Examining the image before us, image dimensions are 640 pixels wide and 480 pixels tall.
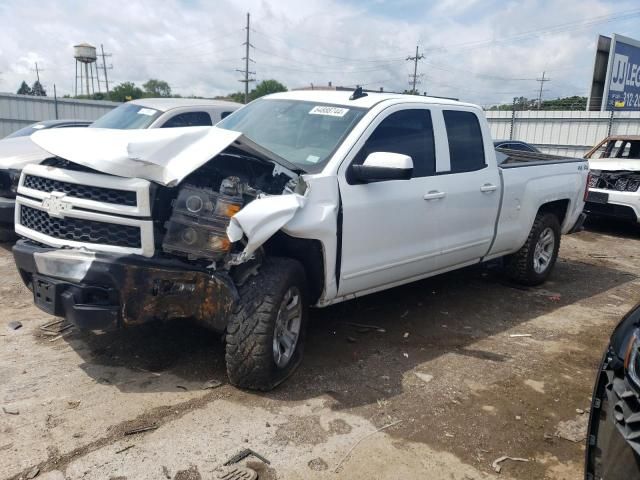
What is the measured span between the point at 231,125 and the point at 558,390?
10.9 feet

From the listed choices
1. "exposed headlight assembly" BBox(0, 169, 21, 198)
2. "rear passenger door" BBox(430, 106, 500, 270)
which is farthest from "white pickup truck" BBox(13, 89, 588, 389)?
"exposed headlight assembly" BBox(0, 169, 21, 198)

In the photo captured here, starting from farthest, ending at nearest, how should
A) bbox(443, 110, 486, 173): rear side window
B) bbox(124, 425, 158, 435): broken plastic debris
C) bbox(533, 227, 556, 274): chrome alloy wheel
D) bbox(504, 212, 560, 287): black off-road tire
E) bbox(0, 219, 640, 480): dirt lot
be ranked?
bbox(533, 227, 556, 274): chrome alloy wheel, bbox(504, 212, 560, 287): black off-road tire, bbox(443, 110, 486, 173): rear side window, bbox(124, 425, 158, 435): broken plastic debris, bbox(0, 219, 640, 480): dirt lot

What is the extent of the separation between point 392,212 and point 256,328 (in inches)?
56.4

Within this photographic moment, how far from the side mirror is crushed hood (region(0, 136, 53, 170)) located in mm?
3724

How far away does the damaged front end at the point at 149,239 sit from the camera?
129 inches

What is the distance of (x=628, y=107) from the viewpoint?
22.3 meters

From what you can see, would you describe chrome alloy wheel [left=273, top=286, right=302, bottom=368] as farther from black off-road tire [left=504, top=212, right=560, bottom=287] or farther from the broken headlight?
black off-road tire [left=504, top=212, right=560, bottom=287]

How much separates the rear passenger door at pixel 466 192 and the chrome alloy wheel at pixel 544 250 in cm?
120

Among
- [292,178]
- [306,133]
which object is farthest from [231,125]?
[292,178]

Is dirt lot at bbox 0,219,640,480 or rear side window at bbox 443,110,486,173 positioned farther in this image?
rear side window at bbox 443,110,486,173

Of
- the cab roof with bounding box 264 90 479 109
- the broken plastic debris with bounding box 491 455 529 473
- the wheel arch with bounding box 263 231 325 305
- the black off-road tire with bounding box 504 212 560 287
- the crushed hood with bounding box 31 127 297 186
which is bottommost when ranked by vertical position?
the broken plastic debris with bounding box 491 455 529 473

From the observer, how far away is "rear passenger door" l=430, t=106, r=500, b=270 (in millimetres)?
4918

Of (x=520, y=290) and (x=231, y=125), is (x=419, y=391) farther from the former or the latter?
(x=520, y=290)

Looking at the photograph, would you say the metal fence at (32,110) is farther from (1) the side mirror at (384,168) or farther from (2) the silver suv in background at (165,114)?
(1) the side mirror at (384,168)
